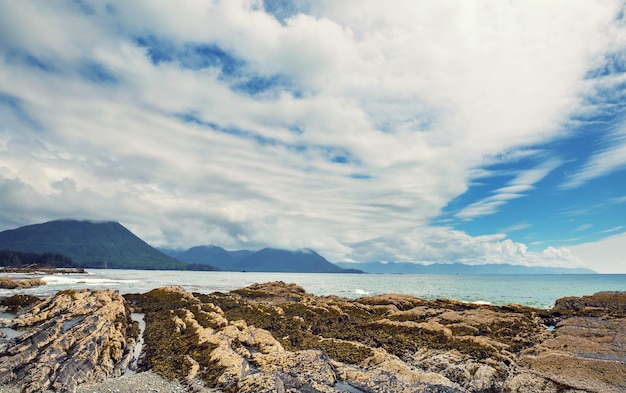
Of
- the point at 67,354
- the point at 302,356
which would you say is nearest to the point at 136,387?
the point at 67,354

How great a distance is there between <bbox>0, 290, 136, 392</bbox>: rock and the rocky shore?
Result: 0.18ft

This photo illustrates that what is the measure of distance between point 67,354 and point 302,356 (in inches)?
527

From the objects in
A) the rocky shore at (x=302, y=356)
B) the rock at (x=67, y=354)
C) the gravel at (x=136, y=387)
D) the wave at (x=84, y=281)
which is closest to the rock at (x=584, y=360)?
the rocky shore at (x=302, y=356)

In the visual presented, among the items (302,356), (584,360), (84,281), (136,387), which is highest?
(584,360)

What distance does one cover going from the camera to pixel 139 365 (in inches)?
812

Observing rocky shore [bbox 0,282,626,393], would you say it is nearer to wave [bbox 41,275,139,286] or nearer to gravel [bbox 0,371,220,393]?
gravel [bbox 0,371,220,393]

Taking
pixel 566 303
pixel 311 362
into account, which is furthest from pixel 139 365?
pixel 566 303

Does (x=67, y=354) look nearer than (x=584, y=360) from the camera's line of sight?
No

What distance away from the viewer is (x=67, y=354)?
19.4 meters

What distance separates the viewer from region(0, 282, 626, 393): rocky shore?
16453 millimetres

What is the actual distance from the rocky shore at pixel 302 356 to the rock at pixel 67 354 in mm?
55

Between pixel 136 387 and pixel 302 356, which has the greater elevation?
pixel 302 356

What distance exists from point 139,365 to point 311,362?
10950 millimetres

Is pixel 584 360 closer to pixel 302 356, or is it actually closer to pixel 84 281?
pixel 302 356
